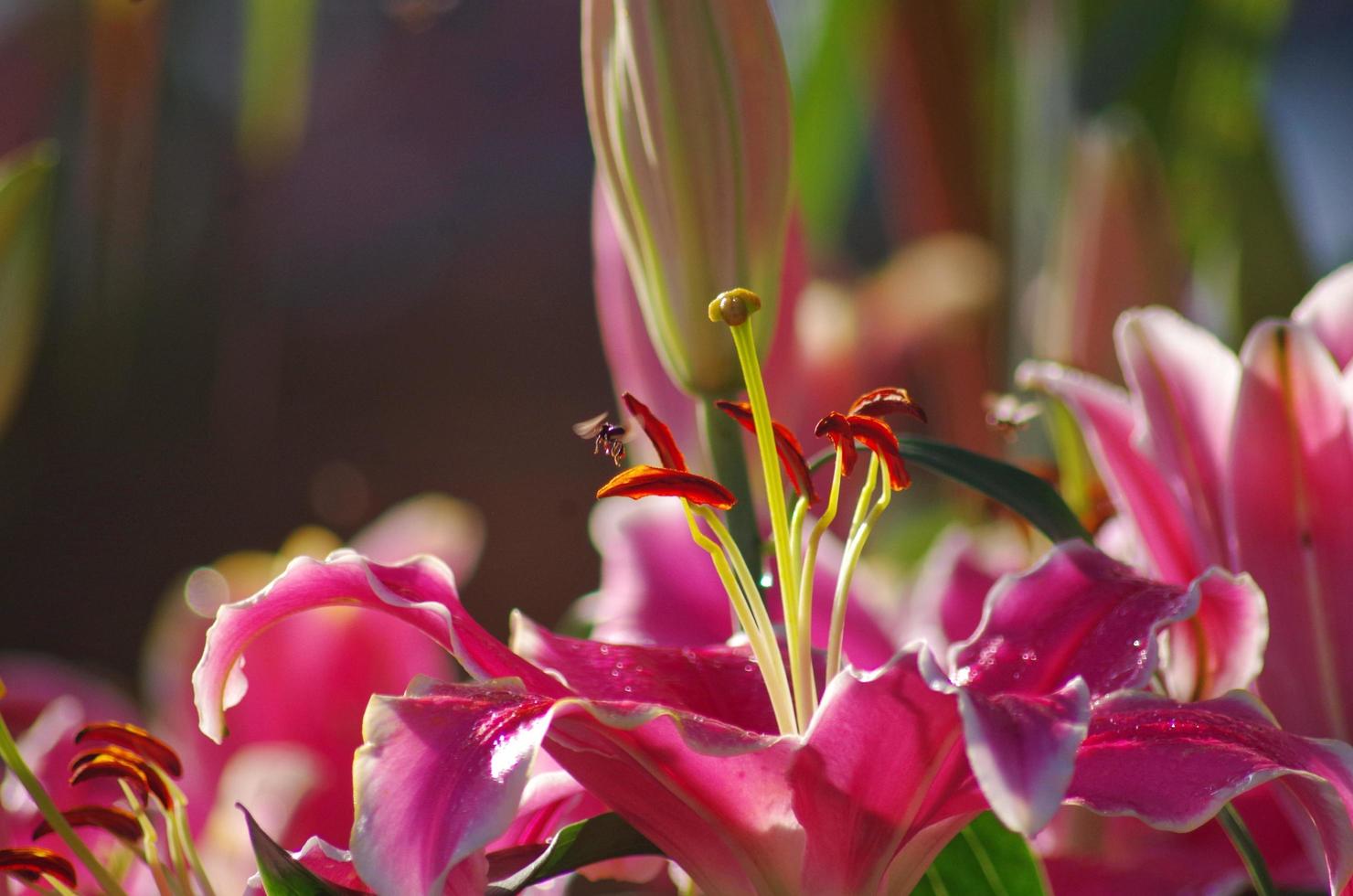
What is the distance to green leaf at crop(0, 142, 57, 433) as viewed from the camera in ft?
0.97

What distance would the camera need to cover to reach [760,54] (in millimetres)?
Answer: 252

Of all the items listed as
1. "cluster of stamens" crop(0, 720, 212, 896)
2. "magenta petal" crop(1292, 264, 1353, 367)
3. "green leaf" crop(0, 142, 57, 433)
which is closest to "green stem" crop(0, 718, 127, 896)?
"cluster of stamens" crop(0, 720, 212, 896)

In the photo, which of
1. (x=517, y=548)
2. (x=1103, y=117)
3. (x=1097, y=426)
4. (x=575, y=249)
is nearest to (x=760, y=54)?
(x=1097, y=426)

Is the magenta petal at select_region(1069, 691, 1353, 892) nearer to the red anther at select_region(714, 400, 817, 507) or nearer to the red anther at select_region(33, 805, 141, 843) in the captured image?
the red anther at select_region(714, 400, 817, 507)

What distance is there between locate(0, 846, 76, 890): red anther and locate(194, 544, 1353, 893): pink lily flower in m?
0.04

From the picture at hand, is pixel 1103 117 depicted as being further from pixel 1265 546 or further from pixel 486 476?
pixel 486 476

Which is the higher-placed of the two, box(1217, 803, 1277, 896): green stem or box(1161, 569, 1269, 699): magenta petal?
box(1161, 569, 1269, 699): magenta petal

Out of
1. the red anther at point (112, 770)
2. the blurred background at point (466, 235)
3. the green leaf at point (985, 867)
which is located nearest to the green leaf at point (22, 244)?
the blurred background at point (466, 235)

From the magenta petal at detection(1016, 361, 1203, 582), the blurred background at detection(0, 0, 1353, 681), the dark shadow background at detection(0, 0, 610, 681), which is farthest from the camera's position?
the dark shadow background at detection(0, 0, 610, 681)

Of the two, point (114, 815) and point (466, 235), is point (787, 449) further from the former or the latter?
point (466, 235)

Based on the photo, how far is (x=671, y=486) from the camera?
218 mm

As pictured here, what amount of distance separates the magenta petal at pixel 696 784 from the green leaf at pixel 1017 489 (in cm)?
7

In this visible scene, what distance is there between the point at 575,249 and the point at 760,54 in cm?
171

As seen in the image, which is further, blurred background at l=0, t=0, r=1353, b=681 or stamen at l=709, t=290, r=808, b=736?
blurred background at l=0, t=0, r=1353, b=681
